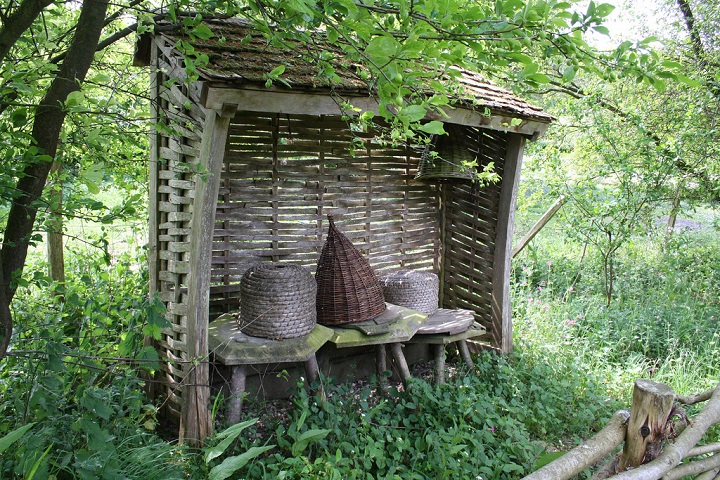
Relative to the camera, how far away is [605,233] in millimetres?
6980

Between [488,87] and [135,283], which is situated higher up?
[488,87]

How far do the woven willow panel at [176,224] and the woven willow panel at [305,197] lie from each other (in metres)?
0.62

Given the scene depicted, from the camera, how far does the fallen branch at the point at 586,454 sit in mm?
1828

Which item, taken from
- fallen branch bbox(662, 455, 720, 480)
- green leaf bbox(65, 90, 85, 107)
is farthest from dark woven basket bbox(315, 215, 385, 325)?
green leaf bbox(65, 90, 85, 107)

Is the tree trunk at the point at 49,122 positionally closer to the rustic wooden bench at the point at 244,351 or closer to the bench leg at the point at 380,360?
the rustic wooden bench at the point at 244,351

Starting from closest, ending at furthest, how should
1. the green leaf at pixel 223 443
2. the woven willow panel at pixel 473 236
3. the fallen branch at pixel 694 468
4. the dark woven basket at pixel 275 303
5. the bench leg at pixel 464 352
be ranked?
the fallen branch at pixel 694 468, the green leaf at pixel 223 443, the dark woven basket at pixel 275 303, the bench leg at pixel 464 352, the woven willow panel at pixel 473 236

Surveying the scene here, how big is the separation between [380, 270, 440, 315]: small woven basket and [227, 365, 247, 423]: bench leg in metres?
1.67

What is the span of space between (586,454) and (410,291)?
2.89m

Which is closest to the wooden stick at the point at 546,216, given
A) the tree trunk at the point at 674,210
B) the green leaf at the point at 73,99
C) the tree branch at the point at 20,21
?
the tree trunk at the point at 674,210

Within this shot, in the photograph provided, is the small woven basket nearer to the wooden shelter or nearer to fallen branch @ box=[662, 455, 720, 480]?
the wooden shelter

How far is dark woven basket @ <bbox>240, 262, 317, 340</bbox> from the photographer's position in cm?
363

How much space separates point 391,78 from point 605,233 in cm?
633

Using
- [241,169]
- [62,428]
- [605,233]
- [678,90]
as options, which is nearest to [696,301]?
[605,233]

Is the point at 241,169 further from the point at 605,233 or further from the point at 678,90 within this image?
the point at 678,90
